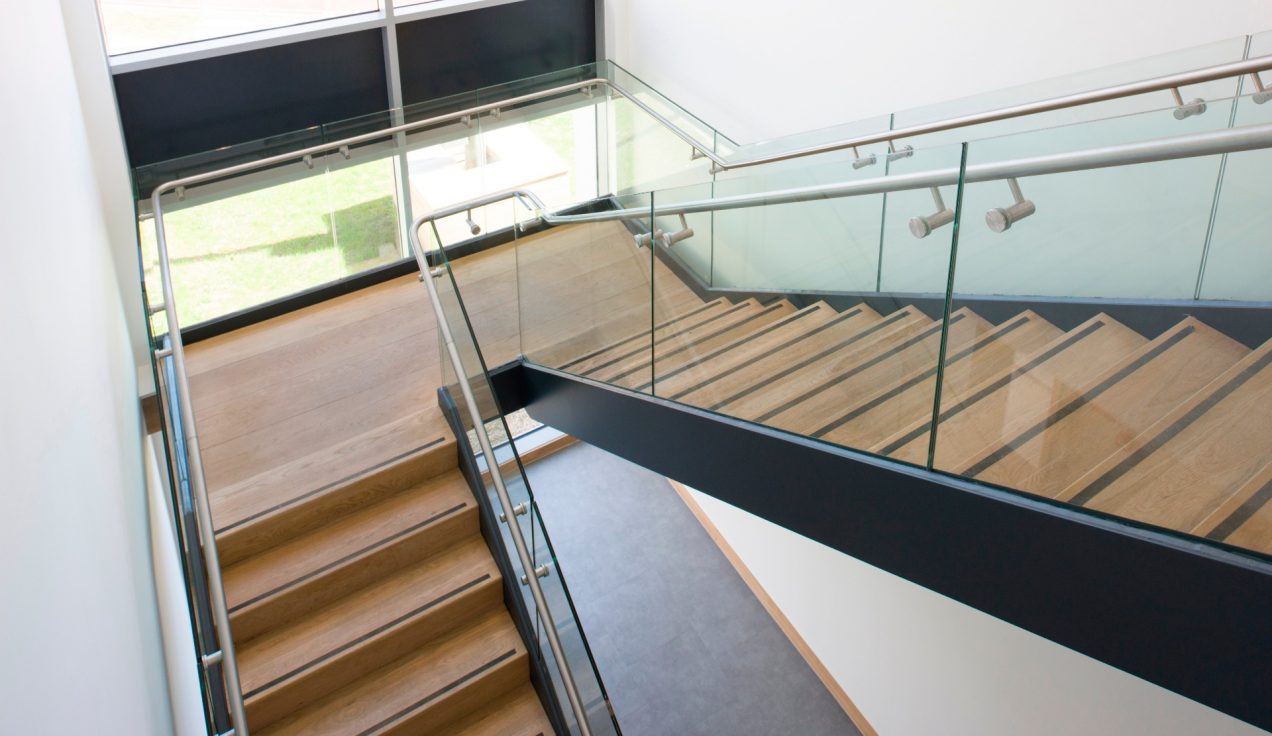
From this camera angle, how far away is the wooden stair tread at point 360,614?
3.93m

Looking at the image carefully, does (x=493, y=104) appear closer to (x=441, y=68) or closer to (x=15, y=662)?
(x=441, y=68)

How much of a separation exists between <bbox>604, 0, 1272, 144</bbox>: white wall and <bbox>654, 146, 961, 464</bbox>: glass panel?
4.81ft

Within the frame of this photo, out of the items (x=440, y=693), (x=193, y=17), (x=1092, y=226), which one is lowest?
(x=440, y=693)

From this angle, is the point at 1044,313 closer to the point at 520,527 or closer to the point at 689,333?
the point at 689,333

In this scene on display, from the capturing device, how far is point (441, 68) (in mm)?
6996

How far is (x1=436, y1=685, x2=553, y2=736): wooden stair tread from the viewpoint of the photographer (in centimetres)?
404

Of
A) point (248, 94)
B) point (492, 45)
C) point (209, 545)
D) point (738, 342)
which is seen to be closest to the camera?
point (209, 545)

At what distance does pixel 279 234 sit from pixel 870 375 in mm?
4043

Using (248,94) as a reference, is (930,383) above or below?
below

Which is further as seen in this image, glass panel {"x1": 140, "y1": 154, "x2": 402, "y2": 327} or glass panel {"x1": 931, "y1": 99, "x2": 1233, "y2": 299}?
glass panel {"x1": 140, "y1": 154, "x2": 402, "y2": 327}

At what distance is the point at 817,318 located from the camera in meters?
3.21

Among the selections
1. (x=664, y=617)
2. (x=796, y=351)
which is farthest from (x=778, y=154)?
(x=664, y=617)

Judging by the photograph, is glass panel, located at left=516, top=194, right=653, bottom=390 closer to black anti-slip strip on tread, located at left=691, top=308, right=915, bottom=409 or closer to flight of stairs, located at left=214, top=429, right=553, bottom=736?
black anti-slip strip on tread, located at left=691, top=308, right=915, bottom=409

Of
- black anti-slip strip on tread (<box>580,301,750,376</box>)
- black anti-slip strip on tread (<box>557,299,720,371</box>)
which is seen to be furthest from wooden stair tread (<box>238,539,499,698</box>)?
black anti-slip strip on tread (<box>580,301,750,376</box>)
